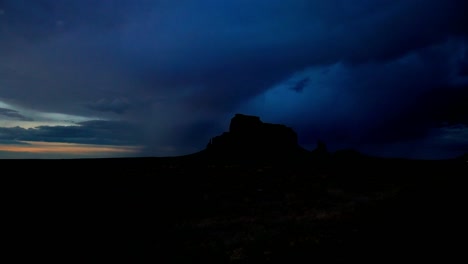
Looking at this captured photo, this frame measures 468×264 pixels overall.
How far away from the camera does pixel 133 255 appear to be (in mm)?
14000

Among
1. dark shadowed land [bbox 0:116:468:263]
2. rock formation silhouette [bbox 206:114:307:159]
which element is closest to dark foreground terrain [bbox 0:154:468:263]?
dark shadowed land [bbox 0:116:468:263]

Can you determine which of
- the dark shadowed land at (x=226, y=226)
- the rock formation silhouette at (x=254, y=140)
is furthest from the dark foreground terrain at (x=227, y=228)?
the rock formation silhouette at (x=254, y=140)

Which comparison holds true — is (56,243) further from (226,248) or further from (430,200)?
(430,200)

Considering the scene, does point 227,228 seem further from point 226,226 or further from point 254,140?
point 254,140

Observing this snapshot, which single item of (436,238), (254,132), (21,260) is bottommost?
(21,260)

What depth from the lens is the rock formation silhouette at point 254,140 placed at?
570ft

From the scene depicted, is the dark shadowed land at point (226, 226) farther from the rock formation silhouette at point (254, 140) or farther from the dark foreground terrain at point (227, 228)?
the rock formation silhouette at point (254, 140)

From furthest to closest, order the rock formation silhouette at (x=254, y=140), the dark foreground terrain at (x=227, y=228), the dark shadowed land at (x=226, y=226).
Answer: the rock formation silhouette at (x=254, y=140) → the dark shadowed land at (x=226, y=226) → the dark foreground terrain at (x=227, y=228)

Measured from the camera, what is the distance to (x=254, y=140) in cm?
18388

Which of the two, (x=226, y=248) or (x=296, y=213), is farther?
(x=296, y=213)

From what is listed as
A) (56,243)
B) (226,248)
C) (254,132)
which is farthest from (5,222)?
(254,132)

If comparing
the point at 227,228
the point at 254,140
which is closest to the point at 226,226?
the point at 227,228

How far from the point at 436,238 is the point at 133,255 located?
1332 cm

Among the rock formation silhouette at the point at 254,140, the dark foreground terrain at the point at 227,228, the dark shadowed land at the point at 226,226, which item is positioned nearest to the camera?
the dark foreground terrain at the point at 227,228
